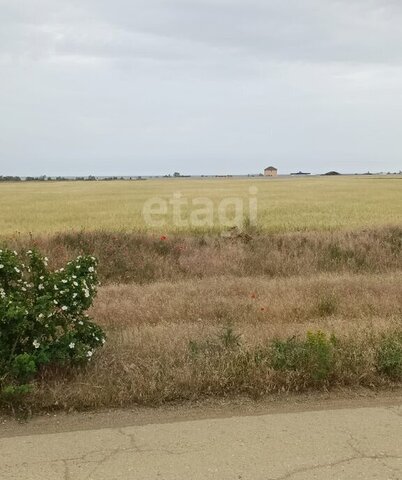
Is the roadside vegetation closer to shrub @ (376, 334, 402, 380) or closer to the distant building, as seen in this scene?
shrub @ (376, 334, 402, 380)

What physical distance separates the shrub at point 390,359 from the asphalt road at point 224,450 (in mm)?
724

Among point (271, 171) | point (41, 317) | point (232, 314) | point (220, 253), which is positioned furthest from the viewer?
point (271, 171)

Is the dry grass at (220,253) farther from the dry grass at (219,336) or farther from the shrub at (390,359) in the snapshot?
the shrub at (390,359)

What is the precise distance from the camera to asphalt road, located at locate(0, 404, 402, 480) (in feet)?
9.97

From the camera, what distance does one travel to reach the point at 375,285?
882cm

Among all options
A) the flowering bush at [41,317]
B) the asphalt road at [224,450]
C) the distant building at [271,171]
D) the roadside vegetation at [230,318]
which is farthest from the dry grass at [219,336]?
the distant building at [271,171]

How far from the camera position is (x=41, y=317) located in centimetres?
419

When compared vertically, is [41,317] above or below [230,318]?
above

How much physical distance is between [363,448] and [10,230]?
48.3 feet

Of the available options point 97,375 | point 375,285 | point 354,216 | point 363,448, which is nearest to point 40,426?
point 97,375

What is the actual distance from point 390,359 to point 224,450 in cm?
205

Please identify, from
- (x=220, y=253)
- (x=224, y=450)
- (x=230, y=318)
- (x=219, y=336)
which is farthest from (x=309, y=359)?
(x=220, y=253)

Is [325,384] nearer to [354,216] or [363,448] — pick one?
[363,448]

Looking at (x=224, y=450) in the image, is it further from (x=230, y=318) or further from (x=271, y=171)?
(x=271, y=171)
